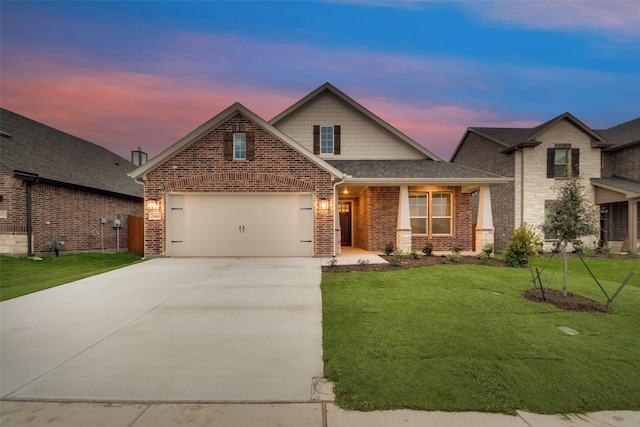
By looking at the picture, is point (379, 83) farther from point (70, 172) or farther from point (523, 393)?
point (523, 393)

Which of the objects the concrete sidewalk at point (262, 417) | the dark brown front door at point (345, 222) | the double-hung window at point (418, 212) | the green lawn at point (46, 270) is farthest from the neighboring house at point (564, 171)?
the green lawn at point (46, 270)

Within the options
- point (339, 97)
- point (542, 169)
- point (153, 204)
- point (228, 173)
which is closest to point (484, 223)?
point (542, 169)

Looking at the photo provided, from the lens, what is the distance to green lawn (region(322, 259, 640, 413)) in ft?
10.4

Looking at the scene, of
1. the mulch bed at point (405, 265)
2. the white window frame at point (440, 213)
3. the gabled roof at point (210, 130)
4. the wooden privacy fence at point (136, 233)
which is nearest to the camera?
the mulch bed at point (405, 265)

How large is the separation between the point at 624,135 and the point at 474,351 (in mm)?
22440

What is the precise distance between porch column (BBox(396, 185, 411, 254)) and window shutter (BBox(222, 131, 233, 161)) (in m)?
7.30

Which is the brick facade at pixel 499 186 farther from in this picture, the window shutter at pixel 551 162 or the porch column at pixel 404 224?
the porch column at pixel 404 224

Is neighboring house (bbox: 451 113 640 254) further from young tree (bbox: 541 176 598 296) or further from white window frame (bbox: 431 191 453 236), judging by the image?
young tree (bbox: 541 176 598 296)

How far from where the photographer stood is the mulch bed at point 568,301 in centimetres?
606

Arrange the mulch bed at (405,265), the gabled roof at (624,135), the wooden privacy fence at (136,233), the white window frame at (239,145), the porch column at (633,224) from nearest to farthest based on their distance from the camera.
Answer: the mulch bed at (405,265)
the white window frame at (239,145)
the porch column at (633,224)
the wooden privacy fence at (136,233)
the gabled roof at (624,135)

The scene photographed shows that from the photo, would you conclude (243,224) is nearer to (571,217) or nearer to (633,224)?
(571,217)

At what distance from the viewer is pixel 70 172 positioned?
51.9 feet

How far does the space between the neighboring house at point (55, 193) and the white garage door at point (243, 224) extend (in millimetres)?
6583

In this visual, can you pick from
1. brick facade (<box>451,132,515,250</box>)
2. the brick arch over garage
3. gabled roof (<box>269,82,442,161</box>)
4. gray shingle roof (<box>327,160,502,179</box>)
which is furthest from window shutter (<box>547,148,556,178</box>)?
the brick arch over garage
